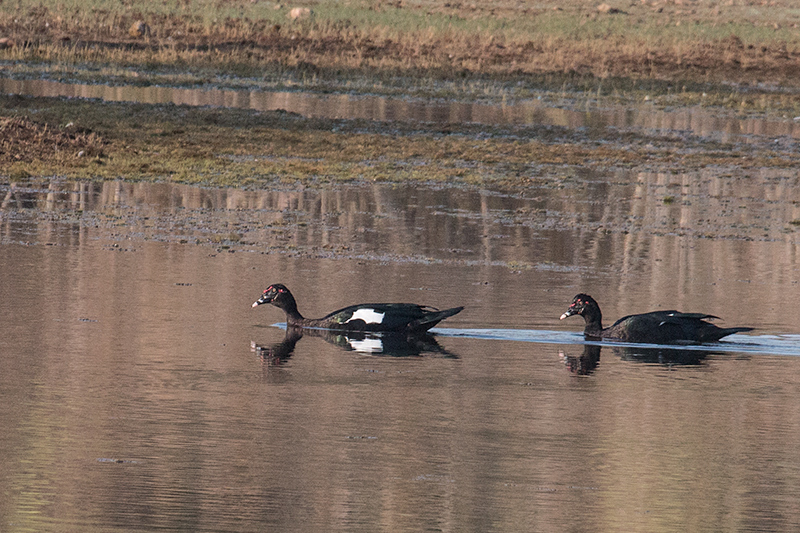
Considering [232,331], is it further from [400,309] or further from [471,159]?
[471,159]

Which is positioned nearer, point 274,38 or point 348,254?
point 348,254

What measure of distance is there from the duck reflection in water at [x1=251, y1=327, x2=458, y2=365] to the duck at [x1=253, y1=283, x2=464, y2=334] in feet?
0.19

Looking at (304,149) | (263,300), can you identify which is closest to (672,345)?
(263,300)

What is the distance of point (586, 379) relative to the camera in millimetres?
10578

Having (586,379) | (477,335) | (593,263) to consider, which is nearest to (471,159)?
(593,263)

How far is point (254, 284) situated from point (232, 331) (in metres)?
1.93

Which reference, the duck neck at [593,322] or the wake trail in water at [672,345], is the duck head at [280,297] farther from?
the duck neck at [593,322]

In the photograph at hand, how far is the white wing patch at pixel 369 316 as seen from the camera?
470 inches

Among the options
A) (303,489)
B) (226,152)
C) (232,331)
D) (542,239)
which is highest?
(226,152)

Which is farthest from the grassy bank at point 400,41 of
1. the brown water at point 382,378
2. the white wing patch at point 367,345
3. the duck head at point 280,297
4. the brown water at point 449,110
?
the white wing patch at point 367,345

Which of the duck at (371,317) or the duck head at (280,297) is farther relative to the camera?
the duck head at (280,297)

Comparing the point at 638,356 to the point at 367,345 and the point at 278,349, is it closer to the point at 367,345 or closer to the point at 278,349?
the point at 367,345

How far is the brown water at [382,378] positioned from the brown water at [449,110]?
11837 millimetres

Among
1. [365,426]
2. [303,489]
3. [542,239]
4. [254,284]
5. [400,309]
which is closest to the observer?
[303,489]
